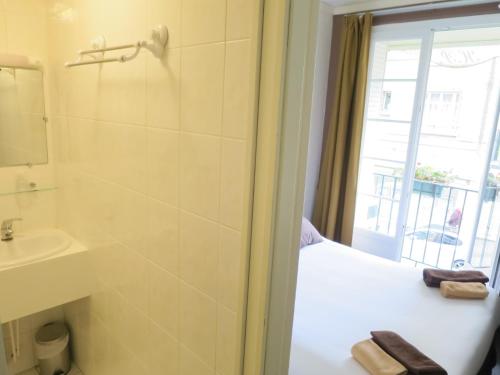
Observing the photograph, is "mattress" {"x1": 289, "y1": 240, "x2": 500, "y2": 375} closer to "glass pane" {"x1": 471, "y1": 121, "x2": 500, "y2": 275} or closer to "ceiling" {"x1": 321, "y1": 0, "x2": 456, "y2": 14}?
"glass pane" {"x1": 471, "y1": 121, "x2": 500, "y2": 275}

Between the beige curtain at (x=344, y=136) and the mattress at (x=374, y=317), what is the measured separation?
3.10ft

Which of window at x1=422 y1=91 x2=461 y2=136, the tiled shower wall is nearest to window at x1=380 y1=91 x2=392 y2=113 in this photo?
window at x1=422 y1=91 x2=461 y2=136

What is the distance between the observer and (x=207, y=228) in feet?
3.42

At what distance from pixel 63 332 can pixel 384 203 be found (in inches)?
117

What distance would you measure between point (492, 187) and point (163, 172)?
3057 mm

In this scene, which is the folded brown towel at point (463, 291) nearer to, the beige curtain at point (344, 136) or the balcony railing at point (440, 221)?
the balcony railing at point (440, 221)

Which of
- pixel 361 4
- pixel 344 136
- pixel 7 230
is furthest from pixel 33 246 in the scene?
pixel 361 4

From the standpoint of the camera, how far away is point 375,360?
1504mm

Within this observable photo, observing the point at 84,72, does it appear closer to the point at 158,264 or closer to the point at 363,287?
the point at 158,264

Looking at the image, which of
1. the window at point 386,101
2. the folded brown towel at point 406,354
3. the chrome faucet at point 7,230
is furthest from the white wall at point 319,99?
the chrome faucet at point 7,230

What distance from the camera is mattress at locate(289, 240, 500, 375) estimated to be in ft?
5.26

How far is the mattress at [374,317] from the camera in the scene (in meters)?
1.60

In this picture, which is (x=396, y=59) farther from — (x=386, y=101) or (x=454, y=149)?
(x=454, y=149)

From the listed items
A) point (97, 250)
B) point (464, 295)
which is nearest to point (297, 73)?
point (97, 250)
